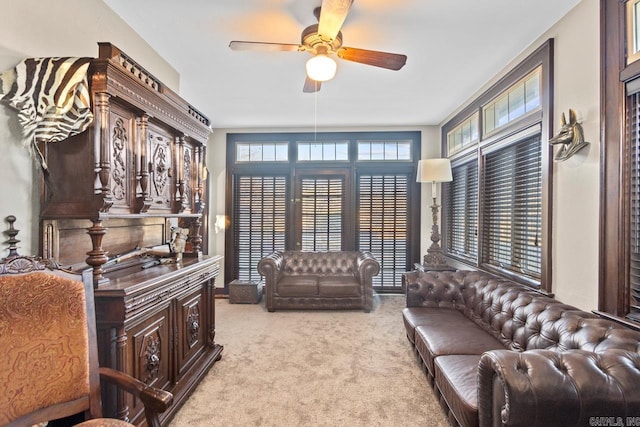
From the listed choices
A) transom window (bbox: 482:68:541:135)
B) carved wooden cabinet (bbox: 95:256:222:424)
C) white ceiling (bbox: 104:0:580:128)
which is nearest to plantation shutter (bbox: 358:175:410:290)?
white ceiling (bbox: 104:0:580:128)

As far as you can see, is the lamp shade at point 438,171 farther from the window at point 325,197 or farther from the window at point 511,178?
the window at point 325,197

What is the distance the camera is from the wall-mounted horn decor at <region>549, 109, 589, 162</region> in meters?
2.12

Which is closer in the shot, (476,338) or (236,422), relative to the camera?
(236,422)

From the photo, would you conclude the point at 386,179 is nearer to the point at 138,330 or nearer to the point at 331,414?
the point at 331,414

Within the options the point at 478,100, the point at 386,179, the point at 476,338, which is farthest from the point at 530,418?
the point at 386,179

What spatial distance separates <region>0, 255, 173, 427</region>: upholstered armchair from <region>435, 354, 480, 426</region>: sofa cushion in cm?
150

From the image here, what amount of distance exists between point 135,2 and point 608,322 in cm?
359

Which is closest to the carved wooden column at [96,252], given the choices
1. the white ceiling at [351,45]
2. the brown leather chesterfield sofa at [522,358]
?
the white ceiling at [351,45]

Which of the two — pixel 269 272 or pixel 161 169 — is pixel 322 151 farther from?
pixel 161 169

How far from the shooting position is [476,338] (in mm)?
2365

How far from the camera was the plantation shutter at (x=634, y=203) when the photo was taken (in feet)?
5.72

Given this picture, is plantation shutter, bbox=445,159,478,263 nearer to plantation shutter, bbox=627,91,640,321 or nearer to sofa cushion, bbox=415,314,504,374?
sofa cushion, bbox=415,314,504,374

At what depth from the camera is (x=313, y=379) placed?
2600mm

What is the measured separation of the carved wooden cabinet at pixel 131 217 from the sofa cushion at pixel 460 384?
1.82 m
